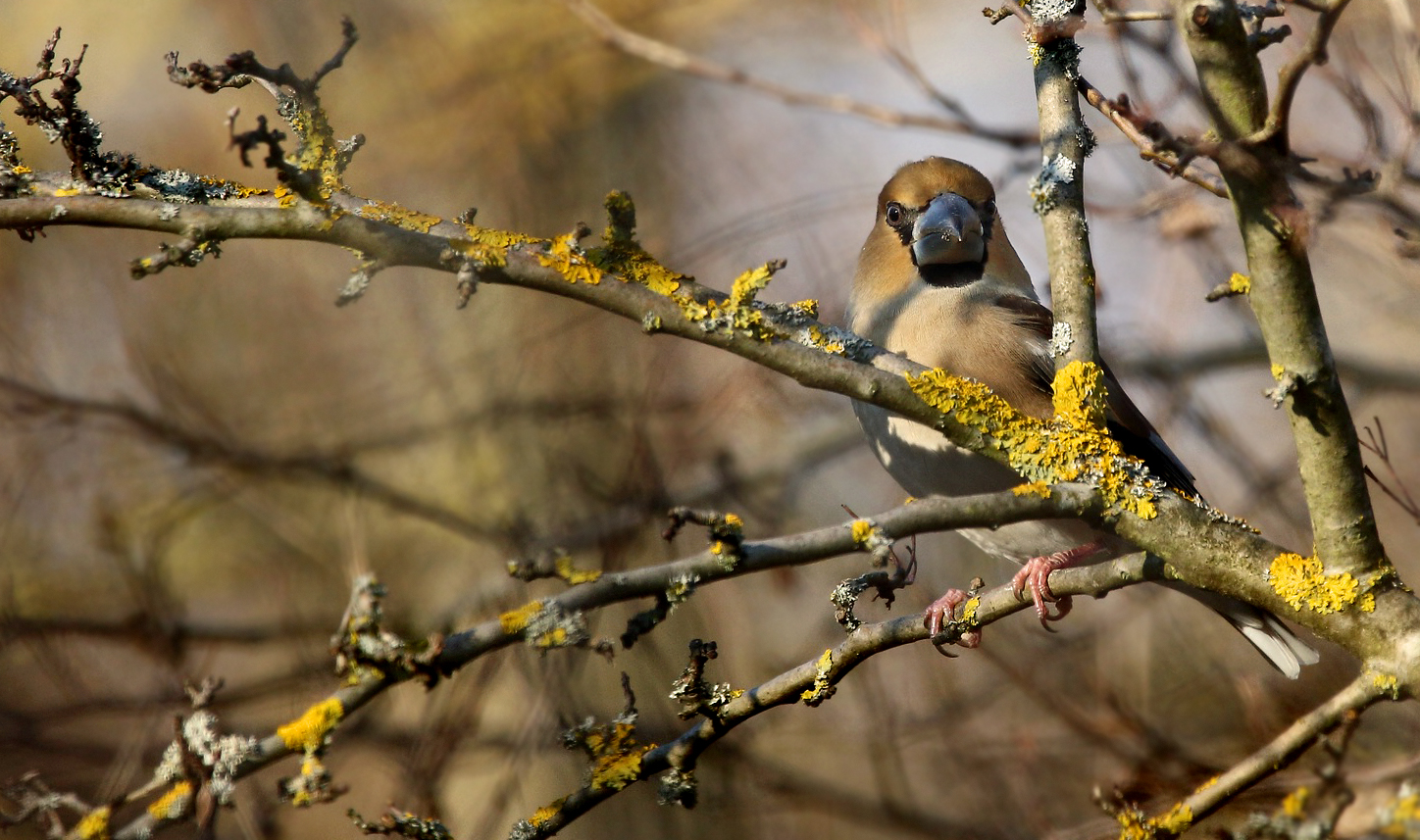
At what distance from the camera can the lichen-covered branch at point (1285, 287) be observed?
1.94 metres

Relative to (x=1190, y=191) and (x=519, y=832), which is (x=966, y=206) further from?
(x=519, y=832)

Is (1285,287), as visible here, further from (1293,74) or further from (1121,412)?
(1121,412)

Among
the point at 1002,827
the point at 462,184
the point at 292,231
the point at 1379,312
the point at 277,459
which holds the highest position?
the point at 462,184

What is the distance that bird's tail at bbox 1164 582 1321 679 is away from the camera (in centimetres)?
339

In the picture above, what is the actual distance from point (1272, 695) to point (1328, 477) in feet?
9.26

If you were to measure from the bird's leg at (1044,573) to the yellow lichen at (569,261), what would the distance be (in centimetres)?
115

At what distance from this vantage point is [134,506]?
619 centimetres

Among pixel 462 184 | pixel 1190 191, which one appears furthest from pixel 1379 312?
pixel 462 184

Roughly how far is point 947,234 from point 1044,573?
1.22 meters

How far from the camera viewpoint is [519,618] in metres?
1.87

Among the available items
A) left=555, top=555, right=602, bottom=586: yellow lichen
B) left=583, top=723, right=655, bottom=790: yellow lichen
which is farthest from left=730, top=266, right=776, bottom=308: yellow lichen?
left=583, top=723, right=655, bottom=790: yellow lichen

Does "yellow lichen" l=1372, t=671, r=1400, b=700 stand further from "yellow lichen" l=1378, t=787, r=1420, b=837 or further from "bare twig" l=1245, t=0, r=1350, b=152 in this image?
"bare twig" l=1245, t=0, r=1350, b=152

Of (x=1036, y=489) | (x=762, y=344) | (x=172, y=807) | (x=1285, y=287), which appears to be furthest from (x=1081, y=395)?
(x=172, y=807)

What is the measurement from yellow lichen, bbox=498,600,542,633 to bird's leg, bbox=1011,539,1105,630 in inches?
45.4
